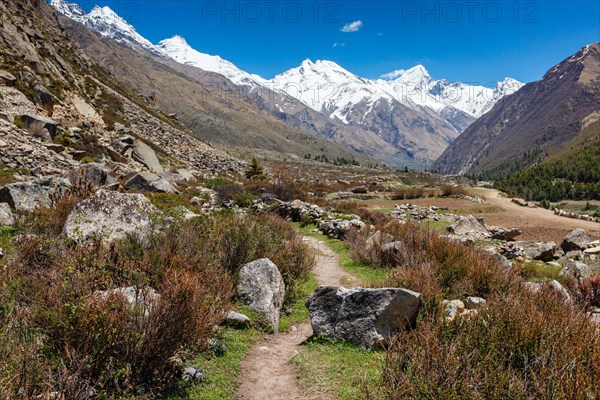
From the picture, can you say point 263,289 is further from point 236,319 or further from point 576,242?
point 576,242

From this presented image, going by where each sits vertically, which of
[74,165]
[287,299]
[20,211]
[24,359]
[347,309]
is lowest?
[287,299]

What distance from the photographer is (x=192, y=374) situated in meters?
4.86

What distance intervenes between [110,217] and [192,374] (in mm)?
5252

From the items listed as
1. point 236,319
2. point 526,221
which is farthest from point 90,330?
point 526,221

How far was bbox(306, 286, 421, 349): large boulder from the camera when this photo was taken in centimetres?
605

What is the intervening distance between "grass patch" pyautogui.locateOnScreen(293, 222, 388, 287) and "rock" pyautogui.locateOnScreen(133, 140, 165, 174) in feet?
54.1

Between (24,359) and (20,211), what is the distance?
8.60 m

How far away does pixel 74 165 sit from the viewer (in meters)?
18.4

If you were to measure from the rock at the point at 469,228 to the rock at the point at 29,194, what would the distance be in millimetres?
17357

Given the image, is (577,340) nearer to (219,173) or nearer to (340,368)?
(340,368)

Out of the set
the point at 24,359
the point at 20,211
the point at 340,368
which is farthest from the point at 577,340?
the point at 20,211

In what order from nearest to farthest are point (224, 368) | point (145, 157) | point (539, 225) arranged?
point (224, 368)
point (539, 225)
point (145, 157)

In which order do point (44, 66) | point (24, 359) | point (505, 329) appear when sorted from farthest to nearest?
point (44, 66)
point (505, 329)
point (24, 359)

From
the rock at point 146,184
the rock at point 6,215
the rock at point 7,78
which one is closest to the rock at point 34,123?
the rock at point 7,78
